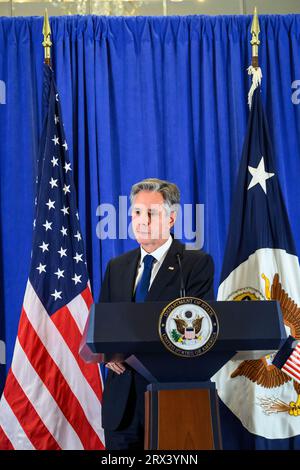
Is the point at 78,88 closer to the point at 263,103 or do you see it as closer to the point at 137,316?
the point at 263,103

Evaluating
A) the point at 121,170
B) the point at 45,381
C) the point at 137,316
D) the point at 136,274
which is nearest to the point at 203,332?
the point at 137,316

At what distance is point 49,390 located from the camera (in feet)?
14.0

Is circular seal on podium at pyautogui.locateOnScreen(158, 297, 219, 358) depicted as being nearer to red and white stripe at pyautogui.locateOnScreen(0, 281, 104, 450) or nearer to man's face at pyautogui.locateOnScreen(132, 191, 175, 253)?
man's face at pyautogui.locateOnScreen(132, 191, 175, 253)

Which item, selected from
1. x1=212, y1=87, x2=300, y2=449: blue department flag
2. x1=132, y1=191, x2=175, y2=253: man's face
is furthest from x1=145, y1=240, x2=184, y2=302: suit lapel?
x1=212, y1=87, x2=300, y2=449: blue department flag

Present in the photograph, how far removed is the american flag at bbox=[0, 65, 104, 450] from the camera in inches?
166

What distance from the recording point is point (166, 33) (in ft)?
16.6

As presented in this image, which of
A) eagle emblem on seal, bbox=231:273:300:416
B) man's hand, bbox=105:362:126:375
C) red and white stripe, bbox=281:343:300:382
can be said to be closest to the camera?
man's hand, bbox=105:362:126:375

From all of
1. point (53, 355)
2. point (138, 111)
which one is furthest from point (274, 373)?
point (138, 111)

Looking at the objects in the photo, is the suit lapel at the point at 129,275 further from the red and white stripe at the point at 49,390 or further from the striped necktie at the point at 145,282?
the red and white stripe at the point at 49,390

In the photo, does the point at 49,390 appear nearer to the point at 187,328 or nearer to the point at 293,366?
the point at 293,366

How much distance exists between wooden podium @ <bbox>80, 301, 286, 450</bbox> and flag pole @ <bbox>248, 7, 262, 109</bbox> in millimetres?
2720

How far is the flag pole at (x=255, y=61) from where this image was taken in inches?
185

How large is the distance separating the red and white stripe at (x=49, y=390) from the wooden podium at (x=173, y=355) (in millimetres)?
2050

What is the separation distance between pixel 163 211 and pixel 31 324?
161 cm
